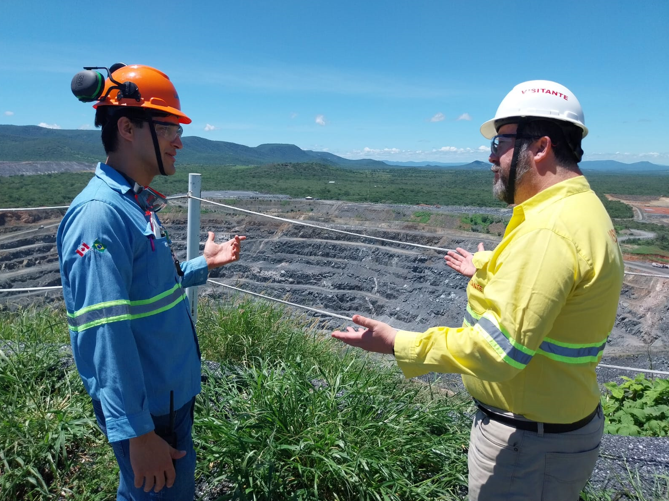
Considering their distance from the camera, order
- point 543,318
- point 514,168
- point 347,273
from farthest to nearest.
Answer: point 347,273, point 514,168, point 543,318

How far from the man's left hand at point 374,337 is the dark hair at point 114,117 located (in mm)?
994

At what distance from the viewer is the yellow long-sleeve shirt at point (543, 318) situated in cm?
131

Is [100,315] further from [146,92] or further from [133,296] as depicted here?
[146,92]

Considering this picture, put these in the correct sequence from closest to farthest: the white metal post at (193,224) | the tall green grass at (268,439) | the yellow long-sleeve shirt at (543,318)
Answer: the yellow long-sleeve shirt at (543,318) → the tall green grass at (268,439) → the white metal post at (193,224)

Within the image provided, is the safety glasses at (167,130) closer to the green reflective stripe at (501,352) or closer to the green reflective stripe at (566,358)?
the green reflective stripe at (501,352)

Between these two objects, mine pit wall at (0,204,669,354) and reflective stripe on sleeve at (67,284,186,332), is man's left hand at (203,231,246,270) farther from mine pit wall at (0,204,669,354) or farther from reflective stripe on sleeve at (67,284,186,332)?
mine pit wall at (0,204,669,354)

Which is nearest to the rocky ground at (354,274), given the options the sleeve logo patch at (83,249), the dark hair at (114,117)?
Result: the dark hair at (114,117)

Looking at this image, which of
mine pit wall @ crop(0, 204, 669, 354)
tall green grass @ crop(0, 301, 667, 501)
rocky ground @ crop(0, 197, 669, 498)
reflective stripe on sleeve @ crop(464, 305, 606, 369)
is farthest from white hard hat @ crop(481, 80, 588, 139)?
mine pit wall @ crop(0, 204, 669, 354)

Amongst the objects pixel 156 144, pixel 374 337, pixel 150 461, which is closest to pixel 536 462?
pixel 374 337

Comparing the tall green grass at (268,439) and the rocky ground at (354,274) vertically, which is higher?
the tall green grass at (268,439)

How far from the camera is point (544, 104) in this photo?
4.95 feet

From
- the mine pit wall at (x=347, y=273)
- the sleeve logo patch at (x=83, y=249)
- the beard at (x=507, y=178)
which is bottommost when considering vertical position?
the mine pit wall at (x=347, y=273)

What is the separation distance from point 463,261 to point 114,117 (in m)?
1.62

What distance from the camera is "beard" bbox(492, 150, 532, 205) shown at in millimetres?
1548
